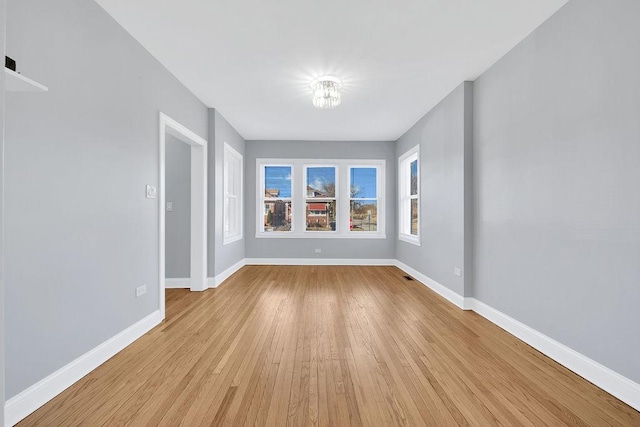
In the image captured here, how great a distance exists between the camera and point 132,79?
272 cm

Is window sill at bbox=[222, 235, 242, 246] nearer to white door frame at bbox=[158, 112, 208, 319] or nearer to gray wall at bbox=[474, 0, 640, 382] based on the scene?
white door frame at bbox=[158, 112, 208, 319]

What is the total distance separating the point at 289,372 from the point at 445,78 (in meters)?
3.39

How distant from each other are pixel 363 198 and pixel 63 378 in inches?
219

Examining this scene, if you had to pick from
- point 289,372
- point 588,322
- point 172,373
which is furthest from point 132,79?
point 588,322

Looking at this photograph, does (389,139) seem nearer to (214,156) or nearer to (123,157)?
(214,156)

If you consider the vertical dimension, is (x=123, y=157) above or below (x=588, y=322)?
above

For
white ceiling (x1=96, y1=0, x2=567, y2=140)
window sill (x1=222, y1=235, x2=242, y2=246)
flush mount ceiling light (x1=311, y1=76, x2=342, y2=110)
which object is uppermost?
white ceiling (x1=96, y1=0, x2=567, y2=140)

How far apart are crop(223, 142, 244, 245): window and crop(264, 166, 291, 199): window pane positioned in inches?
26.0

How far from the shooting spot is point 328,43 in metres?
2.79

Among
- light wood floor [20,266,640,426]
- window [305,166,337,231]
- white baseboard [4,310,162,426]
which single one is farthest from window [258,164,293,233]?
white baseboard [4,310,162,426]

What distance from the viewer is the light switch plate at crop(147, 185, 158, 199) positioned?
2.96 metres

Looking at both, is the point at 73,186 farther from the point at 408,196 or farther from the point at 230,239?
the point at 408,196

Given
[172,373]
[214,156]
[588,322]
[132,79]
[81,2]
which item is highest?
[81,2]

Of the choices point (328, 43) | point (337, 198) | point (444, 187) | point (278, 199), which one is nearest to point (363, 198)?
point (337, 198)
